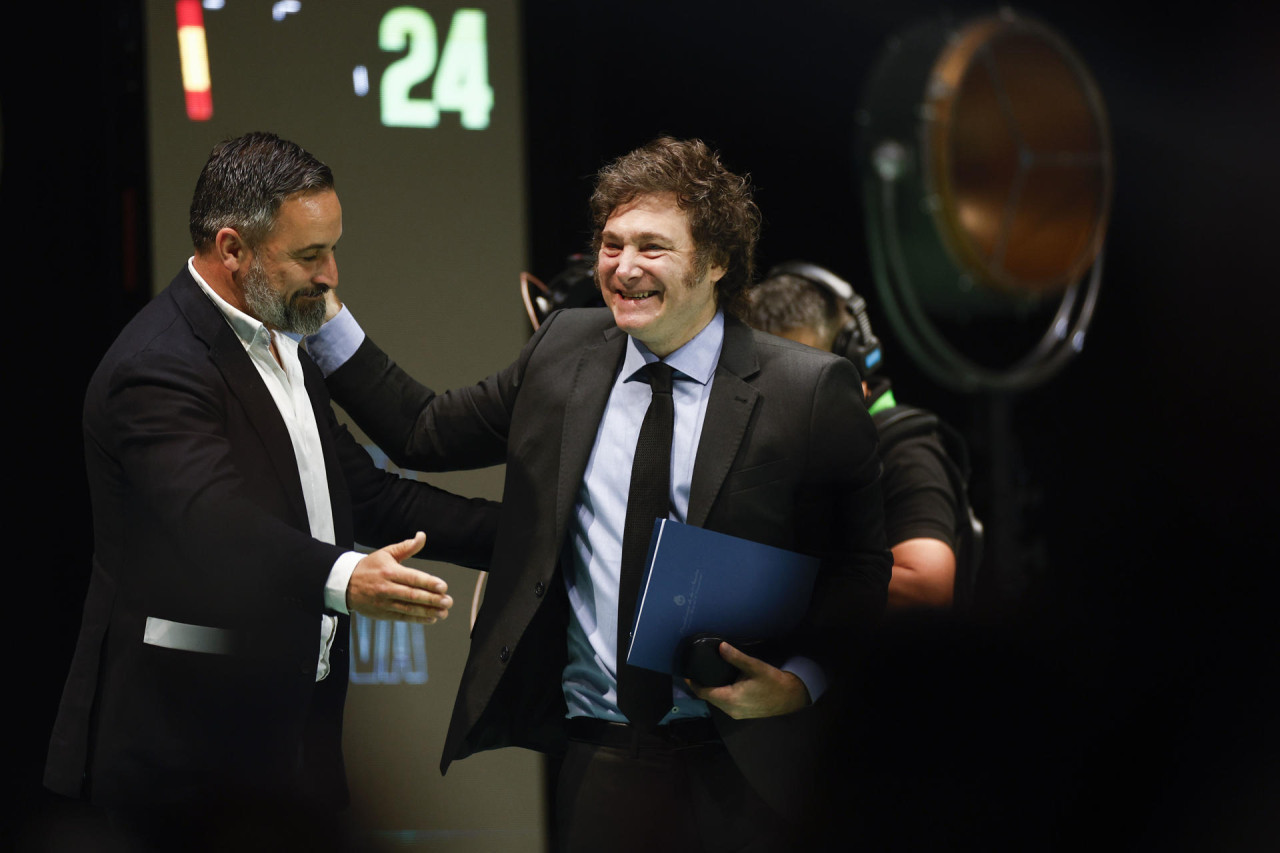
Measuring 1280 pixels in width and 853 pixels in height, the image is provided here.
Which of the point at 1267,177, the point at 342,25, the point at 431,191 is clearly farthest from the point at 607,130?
the point at 1267,177

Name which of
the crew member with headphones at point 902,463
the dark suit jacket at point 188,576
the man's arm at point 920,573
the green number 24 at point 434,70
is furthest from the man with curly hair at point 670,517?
the green number 24 at point 434,70

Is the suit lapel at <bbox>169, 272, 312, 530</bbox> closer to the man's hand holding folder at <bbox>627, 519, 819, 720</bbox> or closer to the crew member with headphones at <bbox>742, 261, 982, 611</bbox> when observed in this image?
the man's hand holding folder at <bbox>627, 519, 819, 720</bbox>

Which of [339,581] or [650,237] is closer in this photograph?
[339,581]

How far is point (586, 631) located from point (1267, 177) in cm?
360

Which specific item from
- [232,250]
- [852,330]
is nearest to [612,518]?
[232,250]

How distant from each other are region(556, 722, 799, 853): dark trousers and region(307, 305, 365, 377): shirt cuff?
33.9 inches

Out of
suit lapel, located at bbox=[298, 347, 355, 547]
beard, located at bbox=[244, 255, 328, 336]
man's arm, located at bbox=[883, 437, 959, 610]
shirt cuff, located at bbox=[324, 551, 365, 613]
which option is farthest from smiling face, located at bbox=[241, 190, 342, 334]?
man's arm, located at bbox=[883, 437, 959, 610]

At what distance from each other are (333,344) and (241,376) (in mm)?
290

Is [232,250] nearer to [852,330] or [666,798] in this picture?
[666,798]

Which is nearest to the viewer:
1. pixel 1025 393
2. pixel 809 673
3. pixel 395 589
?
pixel 395 589

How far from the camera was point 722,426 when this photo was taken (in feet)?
7.02

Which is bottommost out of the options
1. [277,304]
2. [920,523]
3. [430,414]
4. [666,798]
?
[666,798]

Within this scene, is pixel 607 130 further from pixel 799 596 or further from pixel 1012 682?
pixel 1012 682

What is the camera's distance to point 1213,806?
404 cm
